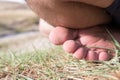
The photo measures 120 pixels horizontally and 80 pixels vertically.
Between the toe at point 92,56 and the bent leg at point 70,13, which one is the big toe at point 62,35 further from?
the toe at point 92,56

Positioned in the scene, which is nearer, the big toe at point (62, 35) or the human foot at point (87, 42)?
the human foot at point (87, 42)

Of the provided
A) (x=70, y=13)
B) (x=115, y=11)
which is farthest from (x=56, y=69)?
(x=115, y=11)

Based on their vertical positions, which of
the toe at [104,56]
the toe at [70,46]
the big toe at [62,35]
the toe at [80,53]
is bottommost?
the toe at [104,56]

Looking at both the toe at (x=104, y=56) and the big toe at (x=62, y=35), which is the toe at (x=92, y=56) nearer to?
the toe at (x=104, y=56)

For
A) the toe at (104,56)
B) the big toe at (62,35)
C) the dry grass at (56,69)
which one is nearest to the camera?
the dry grass at (56,69)

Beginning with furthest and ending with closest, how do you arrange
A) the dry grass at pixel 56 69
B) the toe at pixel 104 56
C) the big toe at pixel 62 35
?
the big toe at pixel 62 35 < the toe at pixel 104 56 < the dry grass at pixel 56 69

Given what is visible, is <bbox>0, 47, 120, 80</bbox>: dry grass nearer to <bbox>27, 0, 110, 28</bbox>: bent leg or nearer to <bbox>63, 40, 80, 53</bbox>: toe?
<bbox>63, 40, 80, 53</bbox>: toe

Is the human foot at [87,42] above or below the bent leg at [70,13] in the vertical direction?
below

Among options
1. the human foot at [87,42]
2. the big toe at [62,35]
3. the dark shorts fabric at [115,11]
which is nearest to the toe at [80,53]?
the human foot at [87,42]

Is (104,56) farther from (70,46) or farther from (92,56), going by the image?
(70,46)
